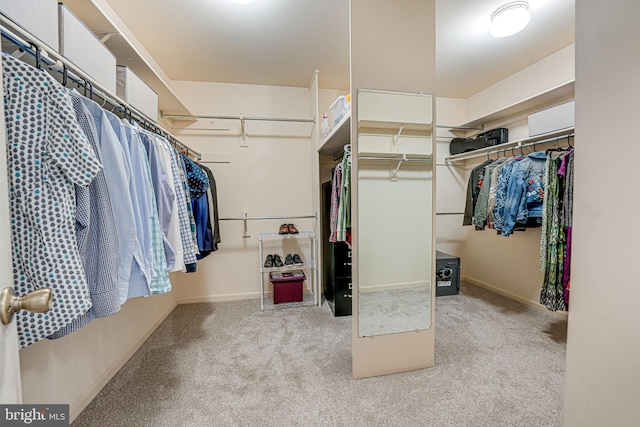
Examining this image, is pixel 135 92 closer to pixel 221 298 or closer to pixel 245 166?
pixel 245 166

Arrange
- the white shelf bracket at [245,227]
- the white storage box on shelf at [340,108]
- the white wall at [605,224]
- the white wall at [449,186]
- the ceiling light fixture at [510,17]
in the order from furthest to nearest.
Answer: the white wall at [449,186]
the white shelf bracket at [245,227]
the white storage box on shelf at [340,108]
the ceiling light fixture at [510,17]
the white wall at [605,224]

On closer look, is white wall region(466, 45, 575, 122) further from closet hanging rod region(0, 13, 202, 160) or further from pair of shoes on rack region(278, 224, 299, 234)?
closet hanging rod region(0, 13, 202, 160)

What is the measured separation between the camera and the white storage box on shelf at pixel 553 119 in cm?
200

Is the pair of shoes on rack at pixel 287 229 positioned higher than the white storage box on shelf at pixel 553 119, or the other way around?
the white storage box on shelf at pixel 553 119

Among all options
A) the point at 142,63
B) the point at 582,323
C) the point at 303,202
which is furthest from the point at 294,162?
the point at 582,323

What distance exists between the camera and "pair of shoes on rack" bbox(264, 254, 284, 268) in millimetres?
2746

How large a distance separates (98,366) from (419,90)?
8.43 feet

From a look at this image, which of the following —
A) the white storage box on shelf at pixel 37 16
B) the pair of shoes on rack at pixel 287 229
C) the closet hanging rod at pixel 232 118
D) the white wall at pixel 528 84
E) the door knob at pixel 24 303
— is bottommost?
the pair of shoes on rack at pixel 287 229

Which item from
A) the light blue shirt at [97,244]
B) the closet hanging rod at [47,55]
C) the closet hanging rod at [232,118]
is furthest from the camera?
the closet hanging rod at [232,118]

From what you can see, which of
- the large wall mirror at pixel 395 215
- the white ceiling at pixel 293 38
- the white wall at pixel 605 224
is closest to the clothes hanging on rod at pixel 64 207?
the large wall mirror at pixel 395 215

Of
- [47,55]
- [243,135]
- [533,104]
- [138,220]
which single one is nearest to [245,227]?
[243,135]

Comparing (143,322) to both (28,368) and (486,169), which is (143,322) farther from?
(486,169)
